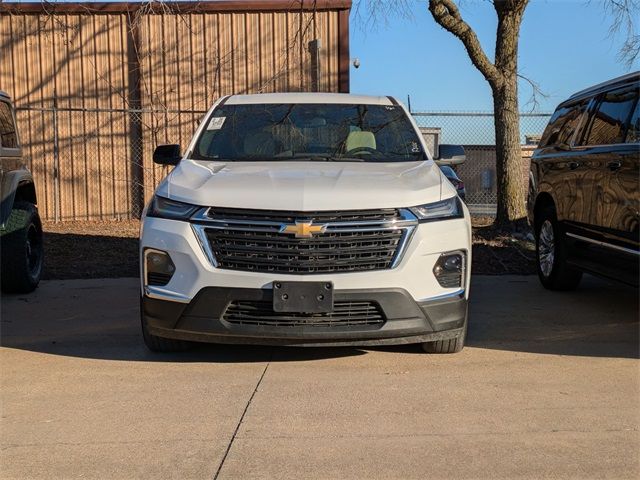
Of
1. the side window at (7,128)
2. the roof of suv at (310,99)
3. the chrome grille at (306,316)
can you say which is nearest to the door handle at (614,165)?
the roof of suv at (310,99)

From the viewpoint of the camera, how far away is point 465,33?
10852 mm

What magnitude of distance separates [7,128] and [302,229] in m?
4.31

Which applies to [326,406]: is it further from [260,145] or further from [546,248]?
[546,248]

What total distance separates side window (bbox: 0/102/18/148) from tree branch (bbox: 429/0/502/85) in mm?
6112

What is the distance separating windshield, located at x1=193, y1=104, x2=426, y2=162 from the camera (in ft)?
19.2

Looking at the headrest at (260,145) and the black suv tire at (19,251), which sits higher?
the headrest at (260,145)

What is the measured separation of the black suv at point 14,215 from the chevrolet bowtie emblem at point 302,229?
367cm

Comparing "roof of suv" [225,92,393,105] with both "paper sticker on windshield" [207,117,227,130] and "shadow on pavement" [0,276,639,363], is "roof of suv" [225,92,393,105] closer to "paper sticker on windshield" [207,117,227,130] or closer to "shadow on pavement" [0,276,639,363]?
"paper sticker on windshield" [207,117,227,130]

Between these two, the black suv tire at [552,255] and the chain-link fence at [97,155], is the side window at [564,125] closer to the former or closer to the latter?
the black suv tire at [552,255]

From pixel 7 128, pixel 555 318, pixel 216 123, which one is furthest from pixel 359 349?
pixel 7 128

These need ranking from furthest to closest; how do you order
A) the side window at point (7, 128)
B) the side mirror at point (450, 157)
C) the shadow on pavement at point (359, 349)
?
the side window at point (7, 128) < the side mirror at point (450, 157) < the shadow on pavement at point (359, 349)

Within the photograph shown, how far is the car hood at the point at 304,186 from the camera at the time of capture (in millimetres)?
4609

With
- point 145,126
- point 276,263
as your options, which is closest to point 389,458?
point 276,263

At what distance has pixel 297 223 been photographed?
4.57 meters
